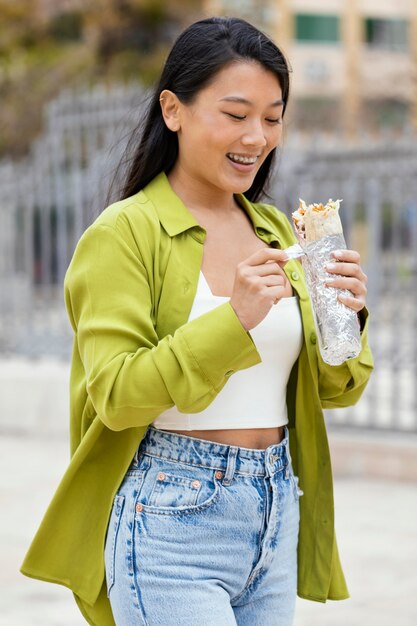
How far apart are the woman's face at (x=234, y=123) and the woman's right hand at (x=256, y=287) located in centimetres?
26

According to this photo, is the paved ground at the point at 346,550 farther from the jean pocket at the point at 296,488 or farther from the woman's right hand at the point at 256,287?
the woman's right hand at the point at 256,287

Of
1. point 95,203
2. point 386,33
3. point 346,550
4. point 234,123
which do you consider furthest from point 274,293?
point 386,33

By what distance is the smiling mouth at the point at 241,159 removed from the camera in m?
2.29

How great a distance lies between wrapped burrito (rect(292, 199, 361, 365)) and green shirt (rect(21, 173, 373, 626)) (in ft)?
0.47

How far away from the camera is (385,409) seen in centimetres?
905

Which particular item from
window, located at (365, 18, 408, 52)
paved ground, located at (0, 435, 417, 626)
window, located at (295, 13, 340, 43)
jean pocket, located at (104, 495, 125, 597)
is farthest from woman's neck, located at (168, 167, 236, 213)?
window, located at (365, 18, 408, 52)

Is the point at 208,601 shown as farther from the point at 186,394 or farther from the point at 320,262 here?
the point at 320,262

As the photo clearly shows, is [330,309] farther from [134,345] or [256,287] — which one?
[134,345]

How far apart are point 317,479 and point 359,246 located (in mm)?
5494

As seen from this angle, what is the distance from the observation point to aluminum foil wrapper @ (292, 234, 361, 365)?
2.17m

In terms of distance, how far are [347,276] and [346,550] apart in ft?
11.9

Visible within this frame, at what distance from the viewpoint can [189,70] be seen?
2.31 meters

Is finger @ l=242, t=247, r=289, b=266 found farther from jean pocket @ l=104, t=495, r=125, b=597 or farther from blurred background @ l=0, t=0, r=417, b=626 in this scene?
blurred background @ l=0, t=0, r=417, b=626

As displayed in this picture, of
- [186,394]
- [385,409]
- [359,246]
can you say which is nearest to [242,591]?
[186,394]
